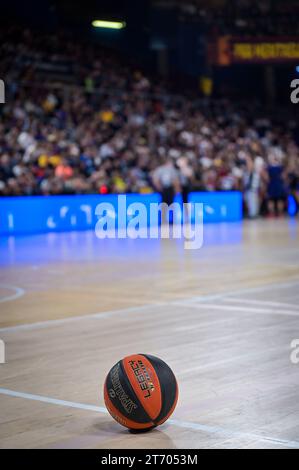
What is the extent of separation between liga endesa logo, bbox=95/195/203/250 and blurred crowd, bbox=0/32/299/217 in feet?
2.21

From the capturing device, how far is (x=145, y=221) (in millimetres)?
24672

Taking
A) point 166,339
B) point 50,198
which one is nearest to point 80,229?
point 50,198

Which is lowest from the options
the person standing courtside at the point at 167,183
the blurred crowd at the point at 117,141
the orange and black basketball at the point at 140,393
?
Result: the orange and black basketball at the point at 140,393

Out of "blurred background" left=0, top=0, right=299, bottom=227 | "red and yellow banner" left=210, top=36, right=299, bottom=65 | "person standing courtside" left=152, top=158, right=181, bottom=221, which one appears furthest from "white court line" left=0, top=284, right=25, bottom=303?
"red and yellow banner" left=210, top=36, right=299, bottom=65

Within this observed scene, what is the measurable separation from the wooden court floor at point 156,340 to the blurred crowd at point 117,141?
7.06 meters

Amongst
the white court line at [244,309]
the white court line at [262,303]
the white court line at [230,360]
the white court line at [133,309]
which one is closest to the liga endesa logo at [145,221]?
the white court line at [133,309]

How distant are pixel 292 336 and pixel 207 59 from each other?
26646 mm

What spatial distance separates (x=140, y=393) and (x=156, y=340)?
3.11 metres

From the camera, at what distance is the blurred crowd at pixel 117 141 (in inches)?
931

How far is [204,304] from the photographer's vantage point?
34.7 feet

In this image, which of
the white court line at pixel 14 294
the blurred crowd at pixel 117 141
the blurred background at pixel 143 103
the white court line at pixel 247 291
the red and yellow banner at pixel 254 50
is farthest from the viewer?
the red and yellow banner at pixel 254 50

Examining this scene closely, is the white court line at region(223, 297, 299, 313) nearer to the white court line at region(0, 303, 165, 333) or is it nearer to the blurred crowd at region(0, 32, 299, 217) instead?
the white court line at region(0, 303, 165, 333)

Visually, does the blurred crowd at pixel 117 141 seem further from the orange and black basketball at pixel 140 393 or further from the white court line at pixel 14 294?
the orange and black basketball at pixel 140 393

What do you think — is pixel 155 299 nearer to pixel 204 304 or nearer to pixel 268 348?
pixel 204 304
